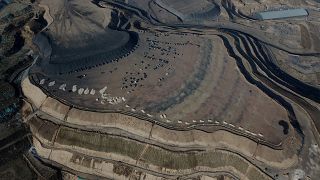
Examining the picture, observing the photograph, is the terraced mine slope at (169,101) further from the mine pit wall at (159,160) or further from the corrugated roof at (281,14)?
the corrugated roof at (281,14)

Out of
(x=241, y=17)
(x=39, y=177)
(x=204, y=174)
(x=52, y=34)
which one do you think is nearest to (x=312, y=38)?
(x=241, y=17)

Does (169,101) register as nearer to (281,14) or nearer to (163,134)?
(163,134)

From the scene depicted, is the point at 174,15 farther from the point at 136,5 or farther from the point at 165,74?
the point at 165,74

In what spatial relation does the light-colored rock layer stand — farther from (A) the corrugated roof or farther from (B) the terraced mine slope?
(A) the corrugated roof

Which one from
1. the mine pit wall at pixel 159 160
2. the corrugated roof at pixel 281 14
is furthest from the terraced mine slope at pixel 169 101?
the corrugated roof at pixel 281 14

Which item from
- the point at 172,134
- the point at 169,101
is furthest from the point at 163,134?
the point at 169,101

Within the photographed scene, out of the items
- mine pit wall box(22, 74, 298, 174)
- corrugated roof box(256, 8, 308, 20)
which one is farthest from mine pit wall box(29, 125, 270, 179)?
corrugated roof box(256, 8, 308, 20)
